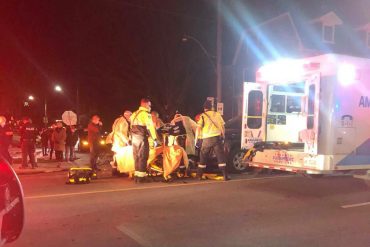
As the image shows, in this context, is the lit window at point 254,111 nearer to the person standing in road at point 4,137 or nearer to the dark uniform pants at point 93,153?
the dark uniform pants at point 93,153

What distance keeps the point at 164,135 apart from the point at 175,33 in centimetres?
2595

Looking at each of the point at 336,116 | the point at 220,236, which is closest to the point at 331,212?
the point at 336,116

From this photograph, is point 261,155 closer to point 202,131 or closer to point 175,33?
point 202,131

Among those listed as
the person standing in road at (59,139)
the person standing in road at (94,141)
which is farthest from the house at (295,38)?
the person standing in road at (94,141)

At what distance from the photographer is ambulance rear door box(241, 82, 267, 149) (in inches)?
393

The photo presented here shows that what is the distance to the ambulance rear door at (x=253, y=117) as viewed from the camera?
9.99 m

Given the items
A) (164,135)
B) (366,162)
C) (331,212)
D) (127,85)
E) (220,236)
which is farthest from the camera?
(127,85)

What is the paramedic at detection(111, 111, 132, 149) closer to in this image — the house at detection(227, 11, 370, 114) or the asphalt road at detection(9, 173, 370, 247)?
the asphalt road at detection(9, 173, 370, 247)

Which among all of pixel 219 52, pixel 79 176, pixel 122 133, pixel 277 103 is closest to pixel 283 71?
pixel 277 103

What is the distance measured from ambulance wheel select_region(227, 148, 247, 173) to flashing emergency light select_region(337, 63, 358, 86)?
4.48 meters

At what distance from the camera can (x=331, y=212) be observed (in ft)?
23.7

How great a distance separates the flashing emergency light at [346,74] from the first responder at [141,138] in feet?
13.9

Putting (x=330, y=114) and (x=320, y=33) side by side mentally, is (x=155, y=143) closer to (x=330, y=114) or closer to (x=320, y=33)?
(x=330, y=114)

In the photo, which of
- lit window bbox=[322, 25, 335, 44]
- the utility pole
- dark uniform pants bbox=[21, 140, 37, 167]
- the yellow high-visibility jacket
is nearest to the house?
lit window bbox=[322, 25, 335, 44]
